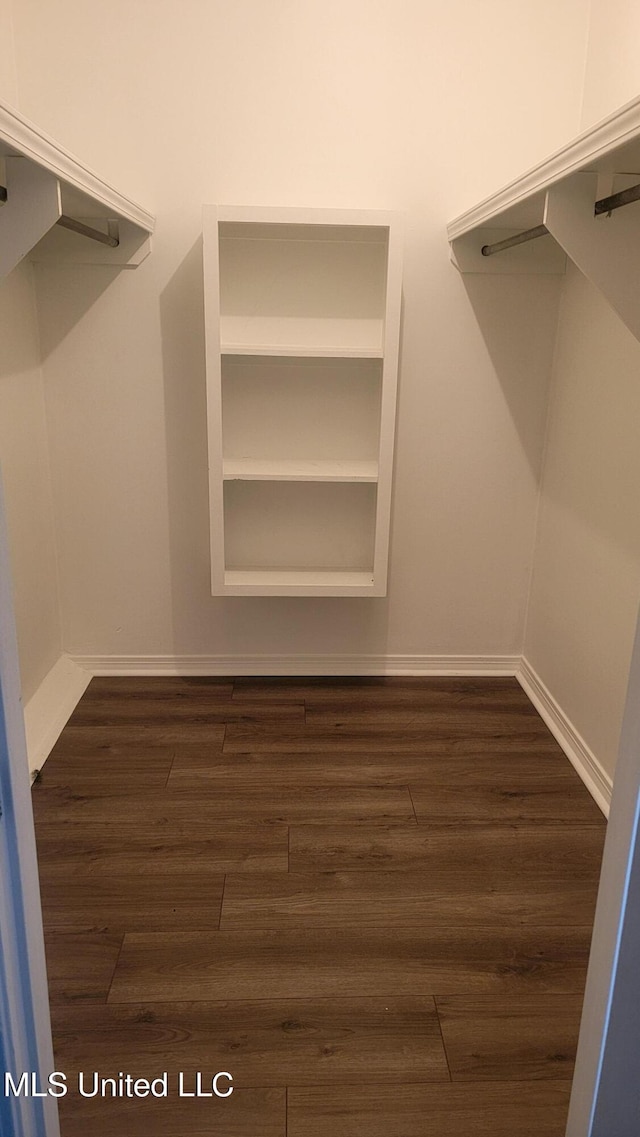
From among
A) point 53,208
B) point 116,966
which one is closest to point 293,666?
point 116,966

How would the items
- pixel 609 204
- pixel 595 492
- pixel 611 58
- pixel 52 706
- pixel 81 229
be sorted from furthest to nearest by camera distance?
pixel 52 706
pixel 595 492
pixel 611 58
pixel 81 229
pixel 609 204

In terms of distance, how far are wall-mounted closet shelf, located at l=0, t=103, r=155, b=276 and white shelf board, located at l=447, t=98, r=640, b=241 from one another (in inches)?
39.3

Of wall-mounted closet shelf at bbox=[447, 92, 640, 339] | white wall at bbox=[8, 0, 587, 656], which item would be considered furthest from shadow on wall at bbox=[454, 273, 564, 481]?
wall-mounted closet shelf at bbox=[447, 92, 640, 339]

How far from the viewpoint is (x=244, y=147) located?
2400 millimetres

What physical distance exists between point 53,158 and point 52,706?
5.46 feet

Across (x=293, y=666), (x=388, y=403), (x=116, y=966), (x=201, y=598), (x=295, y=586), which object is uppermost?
(x=388, y=403)

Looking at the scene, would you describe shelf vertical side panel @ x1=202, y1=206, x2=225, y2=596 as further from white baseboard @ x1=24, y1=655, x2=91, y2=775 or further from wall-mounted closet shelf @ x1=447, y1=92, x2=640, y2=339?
wall-mounted closet shelf @ x1=447, y1=92, x2=640, y2=339

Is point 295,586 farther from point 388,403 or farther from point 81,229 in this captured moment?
point 81,229

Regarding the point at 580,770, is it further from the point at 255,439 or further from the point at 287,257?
the point at 287,257

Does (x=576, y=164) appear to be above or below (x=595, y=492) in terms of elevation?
above

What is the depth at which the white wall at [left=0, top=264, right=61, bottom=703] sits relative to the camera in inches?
91.3

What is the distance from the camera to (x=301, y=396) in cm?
263

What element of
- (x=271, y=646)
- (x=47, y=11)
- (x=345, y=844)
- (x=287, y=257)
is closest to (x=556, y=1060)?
(x=345, y=844)

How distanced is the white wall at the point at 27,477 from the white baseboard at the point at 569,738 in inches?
68.4
